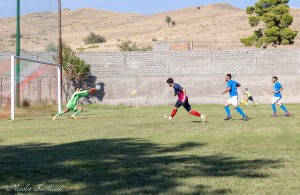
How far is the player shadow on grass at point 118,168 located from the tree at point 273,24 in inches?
2287

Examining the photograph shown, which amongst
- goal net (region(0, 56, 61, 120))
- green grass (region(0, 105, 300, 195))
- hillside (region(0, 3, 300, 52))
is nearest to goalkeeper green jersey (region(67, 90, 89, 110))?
goal net (region(0, 56, 61, 120))

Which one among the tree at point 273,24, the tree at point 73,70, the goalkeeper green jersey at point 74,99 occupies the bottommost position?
the goalkeeper green jersey at point 74,99

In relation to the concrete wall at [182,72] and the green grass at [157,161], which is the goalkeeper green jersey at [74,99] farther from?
the concrete wall at [182,72]

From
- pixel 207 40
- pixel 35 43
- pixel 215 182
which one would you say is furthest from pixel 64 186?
pixel 35 43

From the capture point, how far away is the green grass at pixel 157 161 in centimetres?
855

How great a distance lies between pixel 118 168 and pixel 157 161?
47.6 inches

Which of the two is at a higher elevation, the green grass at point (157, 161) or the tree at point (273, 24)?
the tree at point (273, 24)

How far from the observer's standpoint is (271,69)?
1853 inches

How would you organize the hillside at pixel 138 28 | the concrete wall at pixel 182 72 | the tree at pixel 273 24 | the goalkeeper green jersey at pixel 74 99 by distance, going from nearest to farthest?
the goalkeeper green jersey at pixel 74 99
the concrete wall at pixel 182 72
the tree at pixel 273 24
the hillside at pixel 138 28

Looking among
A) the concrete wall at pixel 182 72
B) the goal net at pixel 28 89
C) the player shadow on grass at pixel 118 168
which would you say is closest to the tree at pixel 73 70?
the concrete wall at pixel 182 72

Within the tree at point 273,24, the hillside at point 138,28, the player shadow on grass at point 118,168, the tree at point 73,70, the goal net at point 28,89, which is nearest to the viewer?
the player shadow on grass at point 118,168

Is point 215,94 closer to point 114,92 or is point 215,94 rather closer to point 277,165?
point 114,92

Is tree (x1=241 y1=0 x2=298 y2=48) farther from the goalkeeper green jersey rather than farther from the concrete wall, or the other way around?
the goalkeeper green jersey

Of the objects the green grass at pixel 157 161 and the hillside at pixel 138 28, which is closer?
the green grass at pixel 157 161
